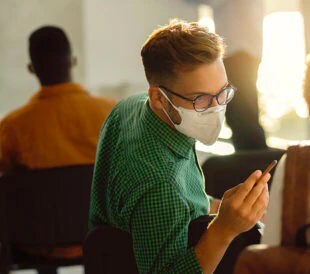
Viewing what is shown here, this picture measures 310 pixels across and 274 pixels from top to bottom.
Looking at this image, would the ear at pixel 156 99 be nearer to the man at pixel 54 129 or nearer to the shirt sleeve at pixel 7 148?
the man at pixel 54 129

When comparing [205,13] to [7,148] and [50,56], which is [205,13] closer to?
[50,56]

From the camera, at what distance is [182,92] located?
166 centimetres

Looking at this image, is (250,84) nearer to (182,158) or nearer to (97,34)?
(182,158)

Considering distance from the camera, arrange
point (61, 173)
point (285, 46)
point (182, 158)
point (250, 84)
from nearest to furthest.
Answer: point (182, 158) < point (61, 173) < point (250, 84) < point (285, 46)

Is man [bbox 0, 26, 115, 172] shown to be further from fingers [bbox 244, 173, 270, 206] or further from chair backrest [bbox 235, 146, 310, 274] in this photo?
chair backrest [bbox 235, 146, 310, 274]

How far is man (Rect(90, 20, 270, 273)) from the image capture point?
1.49m

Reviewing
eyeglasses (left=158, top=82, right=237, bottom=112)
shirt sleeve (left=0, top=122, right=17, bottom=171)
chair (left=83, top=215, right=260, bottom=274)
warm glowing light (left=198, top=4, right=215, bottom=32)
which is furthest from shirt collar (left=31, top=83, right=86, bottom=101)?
warm glowing light (left=198, top=4, right=215, bottom=32)

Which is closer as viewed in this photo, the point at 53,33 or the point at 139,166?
the point at 139,166

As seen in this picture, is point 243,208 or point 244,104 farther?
point 244,104

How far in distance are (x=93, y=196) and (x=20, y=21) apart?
132 inches

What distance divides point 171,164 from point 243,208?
7.4 inches

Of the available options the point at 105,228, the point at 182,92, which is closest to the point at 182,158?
the point at 182,92

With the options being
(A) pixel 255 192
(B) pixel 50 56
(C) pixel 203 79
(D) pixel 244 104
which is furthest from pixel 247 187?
(B) pixel 50 56

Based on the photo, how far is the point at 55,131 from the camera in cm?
281
